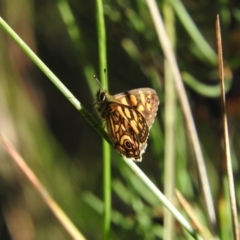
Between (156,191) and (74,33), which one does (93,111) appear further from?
(156,191)

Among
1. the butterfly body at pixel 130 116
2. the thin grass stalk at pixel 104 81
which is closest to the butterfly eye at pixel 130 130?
the butterfly body at pixel 130 116

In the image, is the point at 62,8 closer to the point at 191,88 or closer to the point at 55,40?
the point at 191,88

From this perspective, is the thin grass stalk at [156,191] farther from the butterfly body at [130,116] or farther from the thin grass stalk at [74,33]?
the thin grass stalk at [74,33]

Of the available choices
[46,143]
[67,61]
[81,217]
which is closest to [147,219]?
[81,217]

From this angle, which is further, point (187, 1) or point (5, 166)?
point (5, 166)

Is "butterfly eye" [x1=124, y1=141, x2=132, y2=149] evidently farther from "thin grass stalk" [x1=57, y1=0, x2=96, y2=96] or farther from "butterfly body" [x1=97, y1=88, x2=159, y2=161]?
"thin grass stalk" [x1=57, y1=0, x2=96, y2=96]

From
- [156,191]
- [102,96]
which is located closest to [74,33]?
[102,96]
